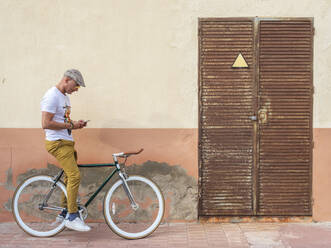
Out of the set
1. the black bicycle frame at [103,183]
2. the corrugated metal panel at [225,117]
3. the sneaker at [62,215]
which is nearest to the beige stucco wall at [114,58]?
the corrugated metal panel at [225,117]

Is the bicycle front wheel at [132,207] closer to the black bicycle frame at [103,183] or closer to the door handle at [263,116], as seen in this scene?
the black bicycle frame at [103,183]

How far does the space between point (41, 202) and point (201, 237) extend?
192 centimetres

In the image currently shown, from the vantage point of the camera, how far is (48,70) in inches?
236

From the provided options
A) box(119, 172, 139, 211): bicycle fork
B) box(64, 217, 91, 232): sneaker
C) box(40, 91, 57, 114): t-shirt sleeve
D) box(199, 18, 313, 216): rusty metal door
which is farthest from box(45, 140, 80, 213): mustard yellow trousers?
box(199, 18, 313, 216): rusty metal door

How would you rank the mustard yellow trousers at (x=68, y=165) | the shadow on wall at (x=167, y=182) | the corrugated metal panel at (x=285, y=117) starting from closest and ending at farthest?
1. the mustard yellow trousers at (x=68, y=165)
2. the corrugated metal panel at (x=285, y=117)
3. the shadow on wall at (x=167, y=182)

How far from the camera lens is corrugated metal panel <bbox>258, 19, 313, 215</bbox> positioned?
5910 mm

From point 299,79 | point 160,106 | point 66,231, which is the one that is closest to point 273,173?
point 299,79

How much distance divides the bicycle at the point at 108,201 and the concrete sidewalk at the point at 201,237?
0.13 m

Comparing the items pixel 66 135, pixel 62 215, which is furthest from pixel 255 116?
pixel 62 215

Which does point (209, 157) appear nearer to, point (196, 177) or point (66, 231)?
point (196, 177)

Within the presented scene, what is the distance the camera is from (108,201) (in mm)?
5453

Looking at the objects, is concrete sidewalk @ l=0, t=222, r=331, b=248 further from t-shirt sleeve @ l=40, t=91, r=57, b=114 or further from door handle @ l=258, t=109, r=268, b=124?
t-shirt sleeve @ l=40, t=91, r=57, b=114

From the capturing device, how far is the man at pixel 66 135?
516cm

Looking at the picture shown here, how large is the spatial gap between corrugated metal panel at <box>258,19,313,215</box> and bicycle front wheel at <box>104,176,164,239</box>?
137 centimetres
